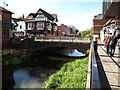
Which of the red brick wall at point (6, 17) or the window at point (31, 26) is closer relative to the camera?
the red brick wall at point (6, 17)

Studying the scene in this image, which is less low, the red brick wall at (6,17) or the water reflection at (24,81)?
the red brick wall at (6,17)

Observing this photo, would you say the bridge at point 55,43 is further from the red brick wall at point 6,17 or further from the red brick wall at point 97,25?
the red brick wall at point 97,25

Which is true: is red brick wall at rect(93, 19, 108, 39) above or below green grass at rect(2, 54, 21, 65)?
above

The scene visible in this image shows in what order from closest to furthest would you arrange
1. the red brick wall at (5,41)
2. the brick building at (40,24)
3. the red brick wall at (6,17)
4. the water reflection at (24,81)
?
the water reflection at (24,81)
the red brick wall at (5,41)
the red brick wall at (6,17)
the brick building at (40,24)

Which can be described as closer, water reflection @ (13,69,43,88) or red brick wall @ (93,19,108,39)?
water reflection @ (13,69,43,88)

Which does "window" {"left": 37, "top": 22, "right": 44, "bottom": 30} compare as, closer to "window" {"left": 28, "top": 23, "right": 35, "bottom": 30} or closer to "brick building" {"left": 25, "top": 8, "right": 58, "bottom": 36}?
"brick building" {"left": 25, "top": 8, "right": 58, "bottom": 36}

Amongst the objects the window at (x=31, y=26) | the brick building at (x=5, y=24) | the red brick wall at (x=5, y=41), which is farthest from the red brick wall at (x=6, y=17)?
the window at (x=31, y=26)

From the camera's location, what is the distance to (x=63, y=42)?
26984mm

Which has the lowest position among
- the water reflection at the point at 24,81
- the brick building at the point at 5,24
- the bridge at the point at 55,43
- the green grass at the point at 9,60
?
the water reflection at the point at 24,81

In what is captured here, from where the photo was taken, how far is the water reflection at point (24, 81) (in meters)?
13.2

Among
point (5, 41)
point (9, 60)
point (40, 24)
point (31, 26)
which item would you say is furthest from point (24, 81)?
point (31, 26)

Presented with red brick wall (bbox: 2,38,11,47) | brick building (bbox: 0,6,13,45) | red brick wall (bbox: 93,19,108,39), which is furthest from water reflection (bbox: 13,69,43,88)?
red brick wall (bbox: 93,19,108,39)

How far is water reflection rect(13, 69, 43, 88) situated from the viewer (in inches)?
521

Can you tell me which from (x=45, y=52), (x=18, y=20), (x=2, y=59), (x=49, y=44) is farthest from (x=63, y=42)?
(x=18, y=20)
